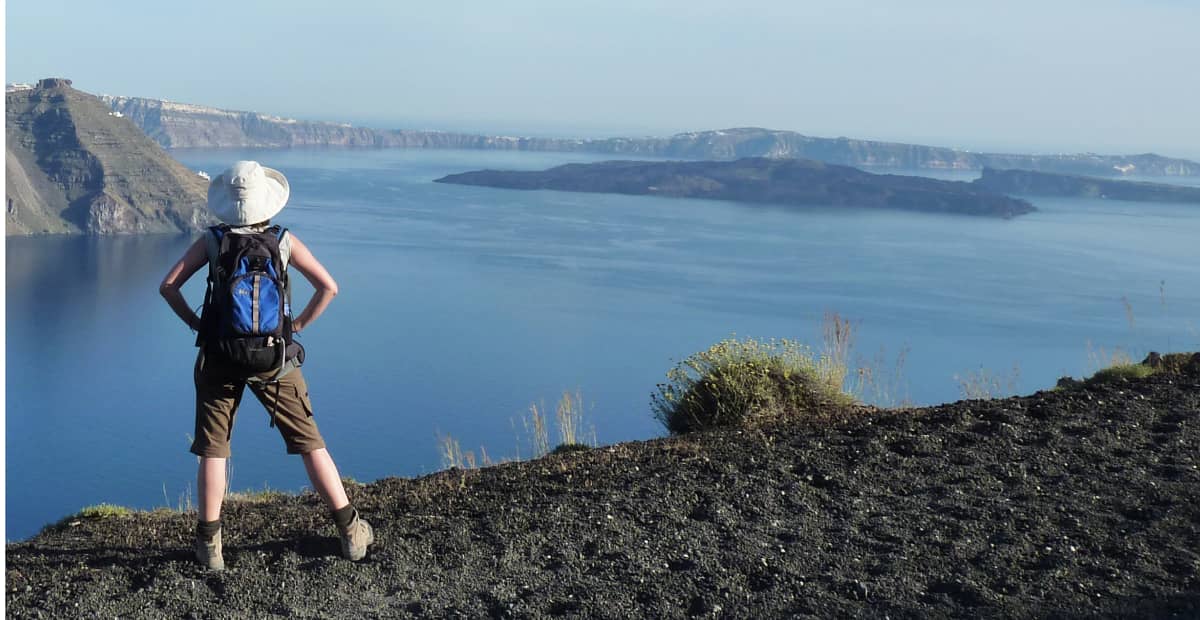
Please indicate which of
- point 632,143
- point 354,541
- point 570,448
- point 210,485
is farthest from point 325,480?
point 632,143

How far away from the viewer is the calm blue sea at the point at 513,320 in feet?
99.5

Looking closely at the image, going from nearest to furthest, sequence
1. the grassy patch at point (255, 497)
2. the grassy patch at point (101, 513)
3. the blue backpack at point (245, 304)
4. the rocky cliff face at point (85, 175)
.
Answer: the blue backpack at point (245, 304)
the grassy patch at point (101, 513)
the grassy patch at point (255, 497)
the rocky cliff face at point (85, 175)

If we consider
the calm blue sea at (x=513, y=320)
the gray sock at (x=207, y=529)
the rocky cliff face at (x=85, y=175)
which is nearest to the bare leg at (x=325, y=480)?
the gray sock at (x=207, y=529)

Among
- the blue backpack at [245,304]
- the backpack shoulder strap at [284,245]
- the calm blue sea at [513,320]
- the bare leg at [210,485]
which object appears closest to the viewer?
the blue backpack at [245,304]

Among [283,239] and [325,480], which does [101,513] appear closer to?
[325,480]

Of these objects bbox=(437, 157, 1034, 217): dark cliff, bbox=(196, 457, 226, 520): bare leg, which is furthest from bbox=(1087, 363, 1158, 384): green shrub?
bbox=(437, 157, 1034, 217): dark cliff

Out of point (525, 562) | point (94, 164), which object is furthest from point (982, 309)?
point (94, 164)

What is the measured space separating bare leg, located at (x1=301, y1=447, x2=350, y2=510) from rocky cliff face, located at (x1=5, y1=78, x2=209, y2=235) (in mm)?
85398

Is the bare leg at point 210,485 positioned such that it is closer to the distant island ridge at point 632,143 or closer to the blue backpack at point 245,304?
the blue backpack at point 245,304

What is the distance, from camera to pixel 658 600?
349 cm

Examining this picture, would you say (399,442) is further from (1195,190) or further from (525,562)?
(1195,190)

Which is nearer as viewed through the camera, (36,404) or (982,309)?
(36,404)

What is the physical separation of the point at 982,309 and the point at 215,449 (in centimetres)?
4403

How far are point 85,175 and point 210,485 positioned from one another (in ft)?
351
